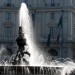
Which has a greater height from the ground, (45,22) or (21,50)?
(21,50)

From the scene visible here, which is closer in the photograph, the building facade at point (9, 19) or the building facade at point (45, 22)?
the building facade at point (45, 22)

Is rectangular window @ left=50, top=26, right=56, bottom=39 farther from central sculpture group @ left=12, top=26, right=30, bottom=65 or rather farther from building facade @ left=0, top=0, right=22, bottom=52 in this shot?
central sculpture group @ left=12, top=26, right=30, bottom=65

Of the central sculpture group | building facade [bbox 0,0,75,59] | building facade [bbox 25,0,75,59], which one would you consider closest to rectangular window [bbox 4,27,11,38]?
building facade [bbox 0,0,75,59]

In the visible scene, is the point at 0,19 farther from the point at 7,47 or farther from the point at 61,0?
the point at 61,0

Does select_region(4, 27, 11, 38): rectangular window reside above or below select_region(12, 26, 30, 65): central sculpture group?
below

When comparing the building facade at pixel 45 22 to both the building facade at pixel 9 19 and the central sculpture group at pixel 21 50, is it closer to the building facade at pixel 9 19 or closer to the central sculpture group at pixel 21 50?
the building facade at pixel 9 19

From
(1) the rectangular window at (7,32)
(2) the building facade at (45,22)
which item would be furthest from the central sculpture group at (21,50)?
(1) the rectangular window at (7,32)

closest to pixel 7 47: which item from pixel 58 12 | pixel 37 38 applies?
pixel 37 38

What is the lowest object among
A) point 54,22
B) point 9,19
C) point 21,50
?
point 54,22

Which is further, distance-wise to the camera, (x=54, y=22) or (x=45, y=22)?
(x=45, y=22)

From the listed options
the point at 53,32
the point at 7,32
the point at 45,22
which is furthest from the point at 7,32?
the point at 53,32

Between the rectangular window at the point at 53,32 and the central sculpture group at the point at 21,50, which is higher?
the central sculpture group at the point at 21,50

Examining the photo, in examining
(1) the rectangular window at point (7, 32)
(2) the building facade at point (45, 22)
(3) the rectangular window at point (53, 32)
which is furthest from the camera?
(1) the rectangular window at point (7, 32)

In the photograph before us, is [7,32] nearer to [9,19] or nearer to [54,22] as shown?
[9,19]
